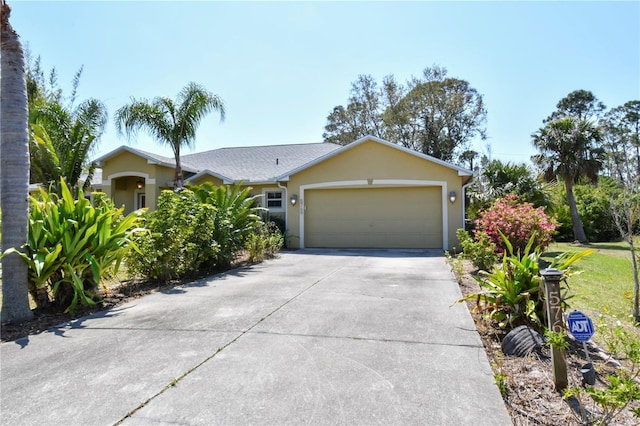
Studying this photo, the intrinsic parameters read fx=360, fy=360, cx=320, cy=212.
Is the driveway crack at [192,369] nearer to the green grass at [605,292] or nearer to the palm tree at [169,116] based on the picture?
the green grass at [605,292]

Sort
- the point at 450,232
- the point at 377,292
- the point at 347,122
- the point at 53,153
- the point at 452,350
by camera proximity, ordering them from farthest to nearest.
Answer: the point at 347,122, the point at 450,232, the point at 53,153, the point at 377,292, the point at 452,350

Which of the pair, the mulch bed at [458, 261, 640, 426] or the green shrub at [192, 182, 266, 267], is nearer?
the mulch bed at [458, 261, 640, 426]

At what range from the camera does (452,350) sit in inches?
145

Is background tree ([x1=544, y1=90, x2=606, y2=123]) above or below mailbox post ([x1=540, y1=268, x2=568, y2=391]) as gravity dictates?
above

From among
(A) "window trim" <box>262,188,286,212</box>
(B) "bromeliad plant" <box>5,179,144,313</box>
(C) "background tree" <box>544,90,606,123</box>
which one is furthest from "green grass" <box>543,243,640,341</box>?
(C) "background tree" <box>544,90,606,123</box>

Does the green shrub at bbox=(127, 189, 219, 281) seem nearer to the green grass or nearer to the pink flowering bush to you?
the green grass

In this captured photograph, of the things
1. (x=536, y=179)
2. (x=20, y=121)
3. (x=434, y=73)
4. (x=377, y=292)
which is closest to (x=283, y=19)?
(x=20, y=121)

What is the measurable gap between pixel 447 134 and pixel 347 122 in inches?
379

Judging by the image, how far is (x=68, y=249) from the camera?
5.18 meters

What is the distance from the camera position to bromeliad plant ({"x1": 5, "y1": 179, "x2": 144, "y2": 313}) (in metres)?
5.00

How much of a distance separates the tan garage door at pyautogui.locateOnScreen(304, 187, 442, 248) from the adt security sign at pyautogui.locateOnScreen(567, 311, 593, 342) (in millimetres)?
11337

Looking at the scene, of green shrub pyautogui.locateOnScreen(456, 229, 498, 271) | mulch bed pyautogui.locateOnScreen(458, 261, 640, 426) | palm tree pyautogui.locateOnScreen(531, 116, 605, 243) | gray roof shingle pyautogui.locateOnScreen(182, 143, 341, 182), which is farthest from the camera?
palm tree pyautogui.locateOnScreen(531, 116, 605, 243)

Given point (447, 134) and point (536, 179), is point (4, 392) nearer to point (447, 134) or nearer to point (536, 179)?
point (536, 179)

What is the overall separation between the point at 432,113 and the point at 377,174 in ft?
65.4
